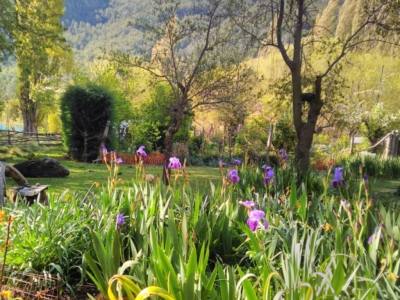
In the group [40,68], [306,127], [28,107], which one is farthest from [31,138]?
[306,127]

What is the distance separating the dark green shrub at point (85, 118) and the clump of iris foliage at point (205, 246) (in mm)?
12882

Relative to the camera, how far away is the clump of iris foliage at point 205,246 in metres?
2.14

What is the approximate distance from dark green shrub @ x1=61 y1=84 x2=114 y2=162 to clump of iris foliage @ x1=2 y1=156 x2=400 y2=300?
12.9 m

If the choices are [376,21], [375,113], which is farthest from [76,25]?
[376,21]

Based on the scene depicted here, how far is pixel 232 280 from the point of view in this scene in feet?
6.74

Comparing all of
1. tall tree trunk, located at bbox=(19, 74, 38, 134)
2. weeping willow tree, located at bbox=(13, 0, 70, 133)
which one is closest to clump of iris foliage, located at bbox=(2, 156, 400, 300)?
weeping willow tree, located at bbox=(13, 0, 70, 133)

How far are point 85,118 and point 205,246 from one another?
14.2 meters

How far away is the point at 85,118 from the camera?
1683cm

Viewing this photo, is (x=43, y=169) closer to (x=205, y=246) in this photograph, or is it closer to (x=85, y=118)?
(x=85, y=118)

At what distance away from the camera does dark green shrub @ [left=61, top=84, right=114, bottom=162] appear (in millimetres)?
16766

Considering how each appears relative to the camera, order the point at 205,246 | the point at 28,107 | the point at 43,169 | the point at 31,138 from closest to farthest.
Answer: the point at 205,246 < the point at 43,169 < the point at 31,138 < the point at 28,107

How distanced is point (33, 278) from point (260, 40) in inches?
283

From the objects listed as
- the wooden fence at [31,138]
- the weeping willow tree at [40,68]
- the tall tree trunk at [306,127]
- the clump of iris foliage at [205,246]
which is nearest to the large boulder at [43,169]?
the tall tree trunk at [306,127]

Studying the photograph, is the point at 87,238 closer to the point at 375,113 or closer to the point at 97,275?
the point at 97,275
